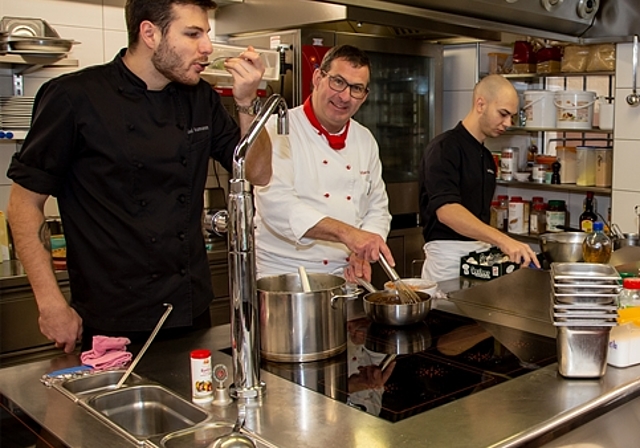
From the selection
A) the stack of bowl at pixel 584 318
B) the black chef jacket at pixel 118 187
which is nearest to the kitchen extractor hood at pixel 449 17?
the black chef jacket at pixel 118 187

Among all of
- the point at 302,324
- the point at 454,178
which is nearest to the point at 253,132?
the point at 302,324

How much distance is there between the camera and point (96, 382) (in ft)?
5.01

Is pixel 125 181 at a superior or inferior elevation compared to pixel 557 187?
superior

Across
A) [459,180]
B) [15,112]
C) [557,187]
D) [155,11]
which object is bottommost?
[557,187]

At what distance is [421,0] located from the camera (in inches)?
85.0

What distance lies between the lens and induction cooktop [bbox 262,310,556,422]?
142cm

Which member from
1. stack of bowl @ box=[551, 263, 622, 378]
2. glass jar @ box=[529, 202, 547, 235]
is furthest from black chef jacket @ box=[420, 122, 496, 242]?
stack of bowl @ box=[551, 263, 622, 378]

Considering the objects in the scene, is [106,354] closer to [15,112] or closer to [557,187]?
[15,112]

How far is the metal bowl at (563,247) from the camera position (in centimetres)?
270

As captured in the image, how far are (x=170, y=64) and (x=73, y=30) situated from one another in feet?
6.25

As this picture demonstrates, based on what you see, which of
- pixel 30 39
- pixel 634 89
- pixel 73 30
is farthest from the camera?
pixel 634 89

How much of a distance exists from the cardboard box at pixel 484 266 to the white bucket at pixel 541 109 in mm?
1766

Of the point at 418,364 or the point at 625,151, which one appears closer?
the point at 418,364

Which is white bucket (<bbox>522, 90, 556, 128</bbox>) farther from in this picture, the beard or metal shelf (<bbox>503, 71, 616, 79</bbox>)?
the beard
